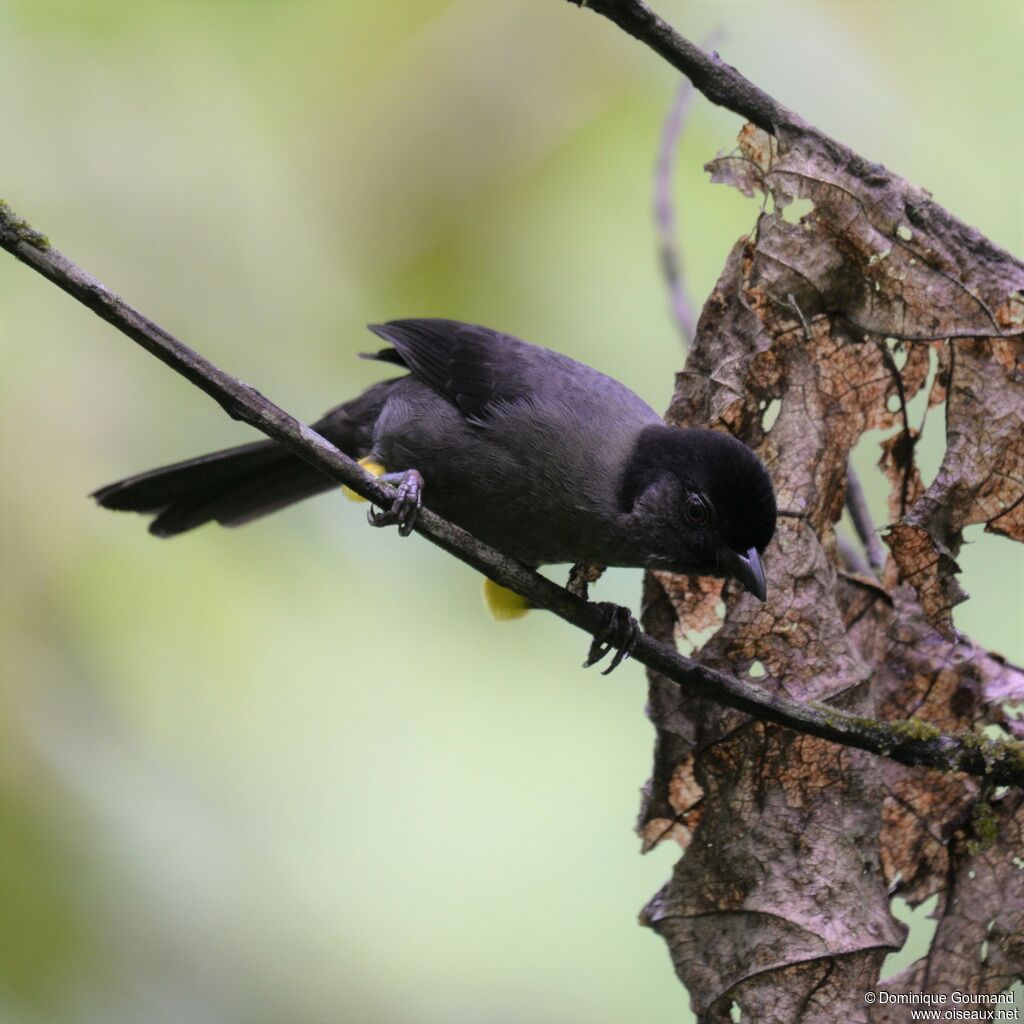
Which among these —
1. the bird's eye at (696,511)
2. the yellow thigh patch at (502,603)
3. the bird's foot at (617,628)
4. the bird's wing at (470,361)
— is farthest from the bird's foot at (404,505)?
the bird's eye at (696,511)

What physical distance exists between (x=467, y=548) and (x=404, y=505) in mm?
352

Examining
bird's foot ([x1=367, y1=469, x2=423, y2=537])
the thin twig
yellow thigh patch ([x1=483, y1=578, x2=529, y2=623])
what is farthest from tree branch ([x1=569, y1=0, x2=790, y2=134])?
yellow thigh patch ([x1=483, y1=578, x2=529, y2=623])

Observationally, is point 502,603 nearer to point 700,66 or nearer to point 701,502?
point 701,502

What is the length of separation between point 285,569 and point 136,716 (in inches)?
38.2

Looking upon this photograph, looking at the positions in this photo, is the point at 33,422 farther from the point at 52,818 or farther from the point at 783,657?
the point at 783,657

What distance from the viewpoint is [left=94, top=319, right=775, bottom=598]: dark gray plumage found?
339 cm

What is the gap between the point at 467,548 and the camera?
3.14 metres

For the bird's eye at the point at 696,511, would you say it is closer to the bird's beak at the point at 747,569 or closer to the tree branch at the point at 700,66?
the bird's beak at the point at 747,569

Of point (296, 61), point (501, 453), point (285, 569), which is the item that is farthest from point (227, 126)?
point (501, 453)

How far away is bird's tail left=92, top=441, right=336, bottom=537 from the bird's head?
1.60 meters

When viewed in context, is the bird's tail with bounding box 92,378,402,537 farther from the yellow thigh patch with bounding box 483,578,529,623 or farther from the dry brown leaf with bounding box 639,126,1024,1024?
the dry brown leaf with bounding box 639,126,1024,1024

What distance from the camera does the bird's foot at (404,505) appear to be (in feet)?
10.8

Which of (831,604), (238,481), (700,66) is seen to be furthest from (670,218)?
(238,481)

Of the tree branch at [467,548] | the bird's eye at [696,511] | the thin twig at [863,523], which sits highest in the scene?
the thin twig at [863,523]
